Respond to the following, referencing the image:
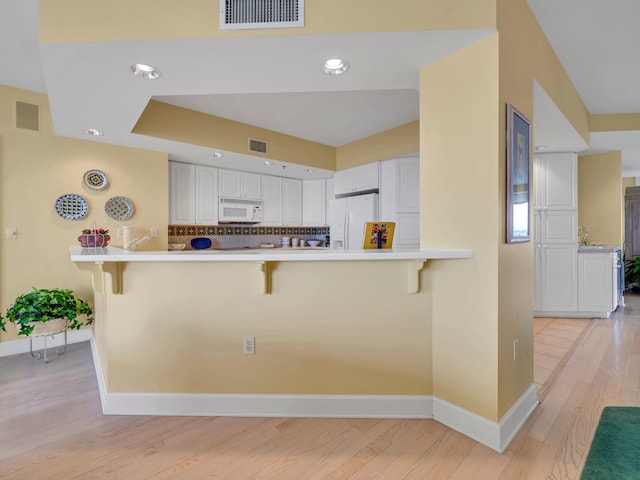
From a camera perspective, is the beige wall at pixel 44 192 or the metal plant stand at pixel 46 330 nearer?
the metal plant stand at pixel 46 330

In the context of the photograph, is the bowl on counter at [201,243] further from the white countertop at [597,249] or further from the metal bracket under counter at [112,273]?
the white countertop at [597,249]

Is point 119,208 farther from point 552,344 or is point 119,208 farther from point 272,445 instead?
point 552,344

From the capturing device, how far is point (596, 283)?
4.20m

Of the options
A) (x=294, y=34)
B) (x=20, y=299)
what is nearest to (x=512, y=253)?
(x=294, y=34)

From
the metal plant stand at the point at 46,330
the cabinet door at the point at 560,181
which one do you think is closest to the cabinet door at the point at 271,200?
the metal plant stand at the point at 46,330

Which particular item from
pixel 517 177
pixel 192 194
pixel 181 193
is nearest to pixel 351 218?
pixel 192 194

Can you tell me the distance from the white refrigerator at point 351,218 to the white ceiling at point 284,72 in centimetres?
113

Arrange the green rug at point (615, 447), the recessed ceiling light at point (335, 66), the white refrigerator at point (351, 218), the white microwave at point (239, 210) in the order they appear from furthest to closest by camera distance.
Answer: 1. the white microwave at point (239, 210)
2. the white refrigerator at point (351, 218)
3. the recessed ceiling light at point (335, 66)
4. the green rug at point (615, 447)

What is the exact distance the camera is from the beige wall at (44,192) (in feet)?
10.5

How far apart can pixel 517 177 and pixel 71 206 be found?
13.4 ft

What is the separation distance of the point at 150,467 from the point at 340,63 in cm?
236

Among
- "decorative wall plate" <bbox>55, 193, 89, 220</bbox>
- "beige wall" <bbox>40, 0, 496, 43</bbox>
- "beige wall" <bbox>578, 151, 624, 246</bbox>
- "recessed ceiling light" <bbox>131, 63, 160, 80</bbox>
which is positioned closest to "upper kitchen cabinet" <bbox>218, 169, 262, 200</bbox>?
"decorative wall plate" <bbox>55, 193, 89, 220</bbox>

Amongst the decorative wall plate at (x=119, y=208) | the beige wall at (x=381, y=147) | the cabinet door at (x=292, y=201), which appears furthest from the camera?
the cabinet door at (x=292, y=201)

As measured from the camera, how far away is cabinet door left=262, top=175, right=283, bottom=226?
5.12m
